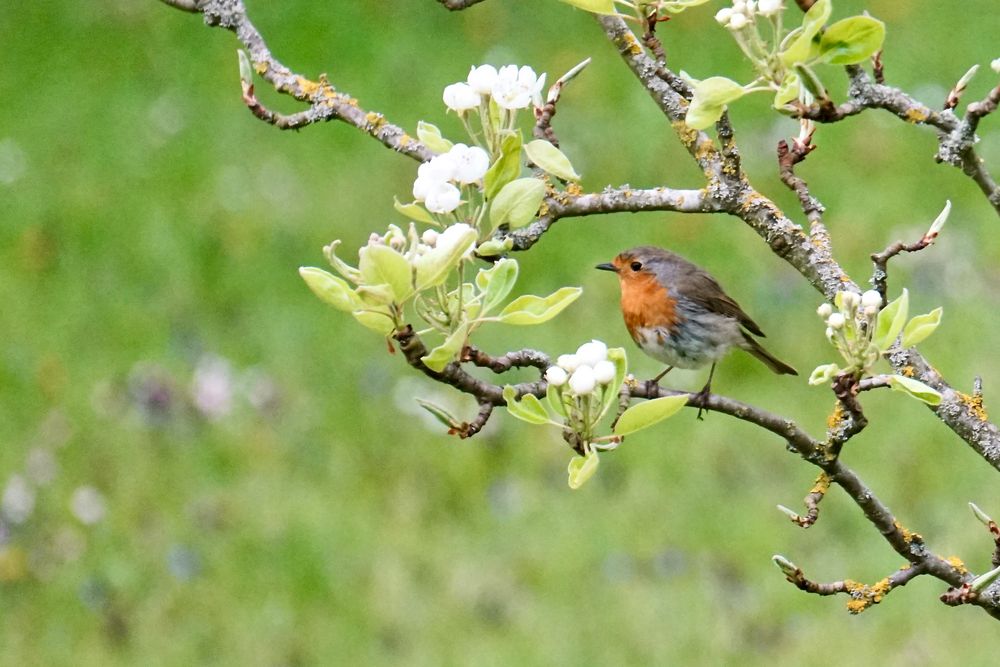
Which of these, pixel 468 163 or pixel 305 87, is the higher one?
pixel 468 163

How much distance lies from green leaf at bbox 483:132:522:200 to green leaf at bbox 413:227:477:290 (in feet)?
0.69

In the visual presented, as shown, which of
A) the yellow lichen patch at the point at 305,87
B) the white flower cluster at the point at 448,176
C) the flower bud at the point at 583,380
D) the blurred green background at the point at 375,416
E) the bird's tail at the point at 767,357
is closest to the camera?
the flower bud at the point at 583,380

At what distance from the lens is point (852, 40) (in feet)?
5.49

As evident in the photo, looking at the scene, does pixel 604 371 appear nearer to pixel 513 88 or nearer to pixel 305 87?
pixel 513 88

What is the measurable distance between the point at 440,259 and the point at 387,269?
0.07m

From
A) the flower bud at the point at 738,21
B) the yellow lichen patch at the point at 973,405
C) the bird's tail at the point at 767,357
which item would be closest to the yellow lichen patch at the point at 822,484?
the yellow lichen patch at the point at 973,405

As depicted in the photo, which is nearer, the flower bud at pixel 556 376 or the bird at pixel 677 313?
the flower bud at pixel 556 376

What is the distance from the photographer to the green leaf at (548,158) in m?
2.03

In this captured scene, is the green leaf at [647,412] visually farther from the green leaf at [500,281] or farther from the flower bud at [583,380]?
the green leaf at [500,281]

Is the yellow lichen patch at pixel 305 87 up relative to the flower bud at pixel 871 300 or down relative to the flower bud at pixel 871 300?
down

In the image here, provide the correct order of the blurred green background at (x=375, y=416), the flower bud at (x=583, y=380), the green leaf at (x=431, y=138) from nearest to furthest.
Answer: the flower bud at (x=583, y=380)
the green leaf at (x=431, y=138)
the blurred green background at (x=375, y=416)

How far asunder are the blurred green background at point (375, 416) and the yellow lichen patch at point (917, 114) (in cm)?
324

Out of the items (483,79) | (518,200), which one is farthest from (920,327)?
(483,79)

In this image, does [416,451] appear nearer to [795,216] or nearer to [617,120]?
[795,216]
